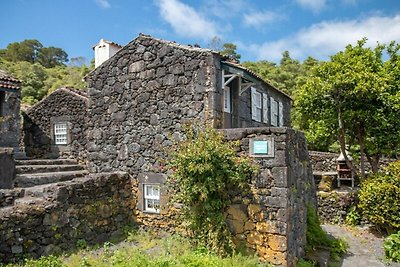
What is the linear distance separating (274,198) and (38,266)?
5412 millimetres

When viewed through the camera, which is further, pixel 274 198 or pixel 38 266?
Answer: pixel 274 198

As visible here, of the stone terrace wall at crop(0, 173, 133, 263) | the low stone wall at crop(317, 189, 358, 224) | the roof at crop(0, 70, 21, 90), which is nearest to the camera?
the stone terrace wall at crop(0, 173, 133, 263)

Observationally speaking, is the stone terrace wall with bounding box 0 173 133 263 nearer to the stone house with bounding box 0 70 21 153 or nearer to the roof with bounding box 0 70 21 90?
the stone house with bounding box 0 70 21 153

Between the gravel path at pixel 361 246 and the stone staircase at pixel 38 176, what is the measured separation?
8.89 metres

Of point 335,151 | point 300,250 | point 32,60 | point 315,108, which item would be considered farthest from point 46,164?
point 32,60

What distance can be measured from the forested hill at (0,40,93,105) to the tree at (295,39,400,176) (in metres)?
19.8

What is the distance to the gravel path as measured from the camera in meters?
9.47

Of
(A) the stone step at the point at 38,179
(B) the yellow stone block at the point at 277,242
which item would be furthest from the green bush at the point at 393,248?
(A) the stone step at the point at 38,179

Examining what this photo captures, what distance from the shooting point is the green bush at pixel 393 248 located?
973cm

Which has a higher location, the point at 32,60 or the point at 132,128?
the point at 32,60

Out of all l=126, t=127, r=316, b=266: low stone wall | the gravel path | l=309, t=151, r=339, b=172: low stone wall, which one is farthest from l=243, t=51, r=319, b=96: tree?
l=126, t=127, r=316, b=266: low stone wall

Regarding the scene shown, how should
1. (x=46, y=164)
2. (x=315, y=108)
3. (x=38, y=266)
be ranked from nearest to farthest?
(x=38, y=266) → (x=46, y=164) → (x=315, y=108)

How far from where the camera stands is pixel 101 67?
1124 centimetres

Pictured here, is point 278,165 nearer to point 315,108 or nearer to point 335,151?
point 315,108
